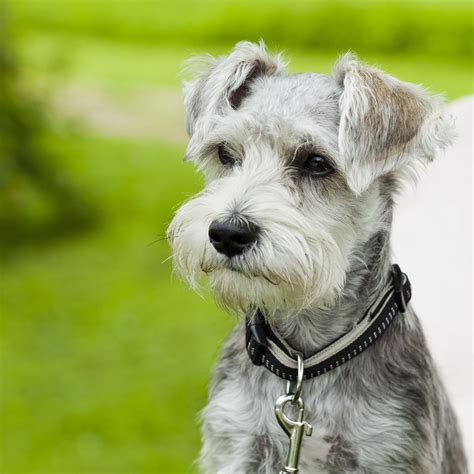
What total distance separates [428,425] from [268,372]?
2.23 feet

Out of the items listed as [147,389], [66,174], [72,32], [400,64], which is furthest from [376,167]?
[72,32]

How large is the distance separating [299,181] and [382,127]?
0.40 metres

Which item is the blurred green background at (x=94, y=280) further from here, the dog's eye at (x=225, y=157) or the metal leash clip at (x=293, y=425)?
the metal leash clip at (x=293, y=425)

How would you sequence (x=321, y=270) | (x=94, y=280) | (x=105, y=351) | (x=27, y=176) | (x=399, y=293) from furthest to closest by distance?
(x=27, y=176)
(x=94, y=280)
(x=105, y=351)
(x=399, y=293)
(x=321, y=270)

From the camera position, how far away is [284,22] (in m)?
28.4

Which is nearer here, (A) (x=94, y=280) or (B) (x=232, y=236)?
(B) (x=232, y=236)

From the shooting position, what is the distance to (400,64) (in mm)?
25062

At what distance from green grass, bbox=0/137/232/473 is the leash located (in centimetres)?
491

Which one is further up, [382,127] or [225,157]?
Answer: [225,157]

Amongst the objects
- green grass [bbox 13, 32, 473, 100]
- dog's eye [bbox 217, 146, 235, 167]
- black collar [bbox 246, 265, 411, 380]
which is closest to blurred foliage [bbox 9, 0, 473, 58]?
green grass [bbox 13, 32, 473, 100]

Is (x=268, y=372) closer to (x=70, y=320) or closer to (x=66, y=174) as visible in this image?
(x=70, y=320)

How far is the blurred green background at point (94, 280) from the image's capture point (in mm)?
8992

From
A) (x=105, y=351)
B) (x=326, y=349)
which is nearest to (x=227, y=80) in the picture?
(x=326, y=349)

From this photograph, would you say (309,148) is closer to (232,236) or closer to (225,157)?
(225,157)
